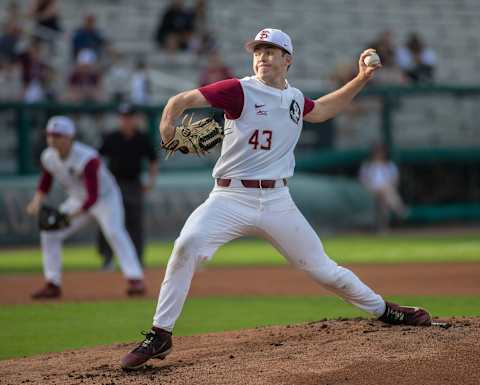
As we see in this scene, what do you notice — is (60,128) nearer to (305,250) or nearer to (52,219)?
(52,219)

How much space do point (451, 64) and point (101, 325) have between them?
20058mm

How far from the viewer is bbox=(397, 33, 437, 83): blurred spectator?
24094 mm

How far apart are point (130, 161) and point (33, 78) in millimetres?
6886

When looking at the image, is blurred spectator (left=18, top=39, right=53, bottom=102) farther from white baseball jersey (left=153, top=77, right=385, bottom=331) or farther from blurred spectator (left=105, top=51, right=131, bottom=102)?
white baseball jersey (left=153, top=77, right=385, bottom=331)

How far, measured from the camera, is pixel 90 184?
10.8m

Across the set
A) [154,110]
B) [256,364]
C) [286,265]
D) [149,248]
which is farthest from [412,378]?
[154,110]

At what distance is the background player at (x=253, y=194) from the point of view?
650 centimetres

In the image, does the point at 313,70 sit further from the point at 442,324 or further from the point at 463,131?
the point at 442,324

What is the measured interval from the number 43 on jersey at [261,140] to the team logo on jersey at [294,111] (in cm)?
24

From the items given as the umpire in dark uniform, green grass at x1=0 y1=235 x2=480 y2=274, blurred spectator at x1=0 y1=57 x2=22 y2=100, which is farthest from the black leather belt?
blurred spectator at x1=0 y1=57 x2=22 y2=100

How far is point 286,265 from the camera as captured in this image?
14.9 m

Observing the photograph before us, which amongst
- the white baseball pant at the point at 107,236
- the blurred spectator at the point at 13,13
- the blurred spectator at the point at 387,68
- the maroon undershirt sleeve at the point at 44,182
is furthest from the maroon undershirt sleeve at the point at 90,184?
the blurred spectator at the point at 387,68

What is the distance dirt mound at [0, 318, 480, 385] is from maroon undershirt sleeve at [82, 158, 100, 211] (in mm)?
3500

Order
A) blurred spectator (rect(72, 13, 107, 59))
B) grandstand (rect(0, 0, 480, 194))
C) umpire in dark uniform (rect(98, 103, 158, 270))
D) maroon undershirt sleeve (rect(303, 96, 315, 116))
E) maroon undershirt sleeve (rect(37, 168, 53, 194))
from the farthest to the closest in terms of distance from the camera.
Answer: grandstand (rect(0, 0, 480, 194)) → blurred spectator (rect(72, 13, 107, 59)) → umpire in dark uniform (rect(98, 103, 158, 270)) → maroon undershirt sleeve (rect(37, 168, 53, 194)) → maroon undershirt sleeve (rect(303, 96, 315, 116))
